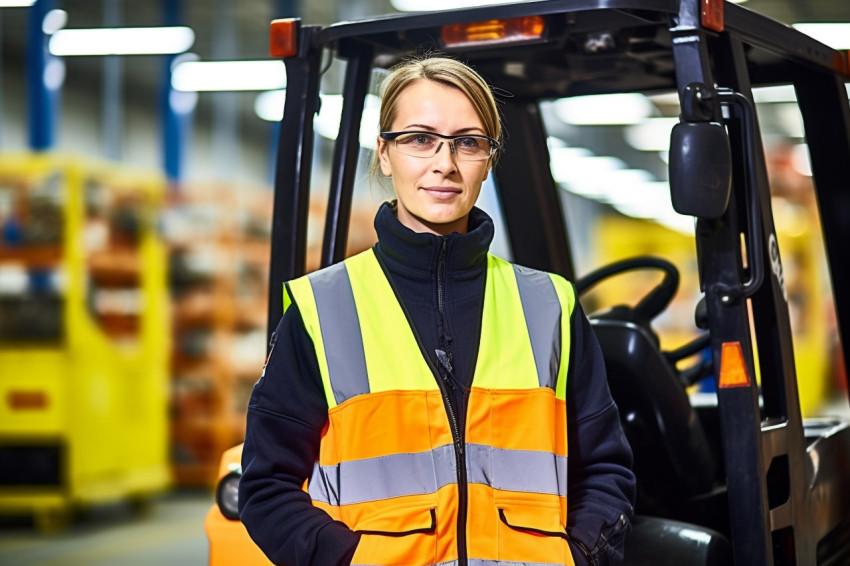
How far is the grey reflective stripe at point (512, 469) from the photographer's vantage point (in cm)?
183

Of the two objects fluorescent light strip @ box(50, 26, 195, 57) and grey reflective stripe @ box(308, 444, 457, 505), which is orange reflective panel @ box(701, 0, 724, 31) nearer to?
grey reflective stripe @ box(308, 444, 457, 505)

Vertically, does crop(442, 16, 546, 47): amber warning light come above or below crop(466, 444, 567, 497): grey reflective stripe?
→ above

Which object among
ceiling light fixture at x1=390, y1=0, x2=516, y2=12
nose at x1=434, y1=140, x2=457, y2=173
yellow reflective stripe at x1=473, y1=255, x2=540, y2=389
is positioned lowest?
yellow reflective stripe at x1=473, y1=255, x2=540, y2=389

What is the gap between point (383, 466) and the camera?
183 cm

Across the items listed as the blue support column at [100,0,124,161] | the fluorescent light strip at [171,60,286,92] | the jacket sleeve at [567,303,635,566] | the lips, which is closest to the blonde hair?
the lips

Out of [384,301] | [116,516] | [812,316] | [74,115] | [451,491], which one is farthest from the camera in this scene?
[74,115]

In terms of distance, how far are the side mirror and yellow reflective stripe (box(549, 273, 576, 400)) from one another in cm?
43

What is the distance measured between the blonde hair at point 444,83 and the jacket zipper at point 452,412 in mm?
241

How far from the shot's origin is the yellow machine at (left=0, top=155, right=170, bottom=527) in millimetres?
8297

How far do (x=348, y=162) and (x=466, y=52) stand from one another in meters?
0.43

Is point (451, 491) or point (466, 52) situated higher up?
point (466, 52)

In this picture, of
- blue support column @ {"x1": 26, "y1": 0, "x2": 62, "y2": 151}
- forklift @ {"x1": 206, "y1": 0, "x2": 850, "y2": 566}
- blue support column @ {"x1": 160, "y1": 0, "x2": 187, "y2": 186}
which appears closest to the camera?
forklift @ {"x1": 206, "y1": 0, "x2": 850, "y2": 566}

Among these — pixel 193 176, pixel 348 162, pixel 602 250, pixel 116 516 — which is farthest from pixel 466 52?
pixel 193 176

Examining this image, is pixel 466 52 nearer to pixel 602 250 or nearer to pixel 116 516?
pixel 116 516
